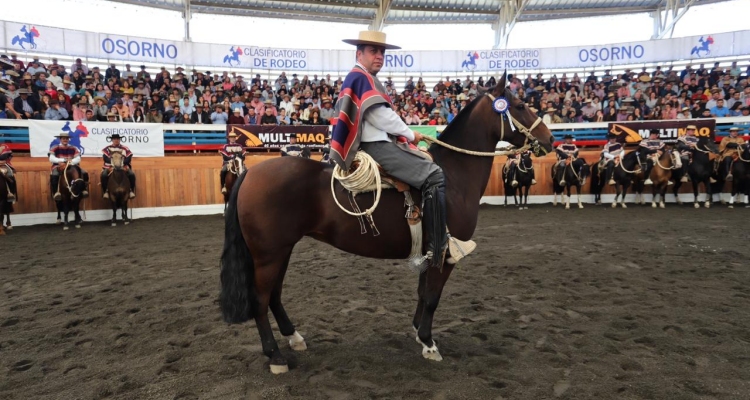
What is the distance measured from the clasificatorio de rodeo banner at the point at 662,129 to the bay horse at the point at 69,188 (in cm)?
1786

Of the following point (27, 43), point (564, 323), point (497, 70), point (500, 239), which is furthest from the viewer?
point (497, 70)

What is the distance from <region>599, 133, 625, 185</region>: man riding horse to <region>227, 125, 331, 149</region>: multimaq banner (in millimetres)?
10082

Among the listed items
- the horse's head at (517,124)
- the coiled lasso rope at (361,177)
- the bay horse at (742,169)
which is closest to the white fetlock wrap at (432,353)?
the coiled lasso rope at (361,177)

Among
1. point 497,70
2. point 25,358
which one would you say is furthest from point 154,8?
point 25,358

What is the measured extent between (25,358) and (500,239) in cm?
791

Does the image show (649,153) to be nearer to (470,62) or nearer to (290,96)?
(470,62)

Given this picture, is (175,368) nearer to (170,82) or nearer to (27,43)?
(170,82)

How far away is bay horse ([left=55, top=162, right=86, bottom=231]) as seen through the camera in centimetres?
1165

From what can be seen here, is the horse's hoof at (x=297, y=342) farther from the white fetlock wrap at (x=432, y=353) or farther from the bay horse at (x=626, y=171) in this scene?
the bay horse at (x=626, y=171)

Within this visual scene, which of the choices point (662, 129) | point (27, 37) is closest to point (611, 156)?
point (662, 129)

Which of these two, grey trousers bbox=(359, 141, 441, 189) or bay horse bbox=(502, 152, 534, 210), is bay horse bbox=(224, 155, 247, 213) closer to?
bay horse bbox=(502, 152, 534, 210)

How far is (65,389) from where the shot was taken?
327cm

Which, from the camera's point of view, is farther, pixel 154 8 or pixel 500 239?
pixel 154 8

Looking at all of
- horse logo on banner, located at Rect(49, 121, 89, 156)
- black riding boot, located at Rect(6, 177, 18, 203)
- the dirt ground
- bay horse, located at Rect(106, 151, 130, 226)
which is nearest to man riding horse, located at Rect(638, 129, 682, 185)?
the dirt ground
